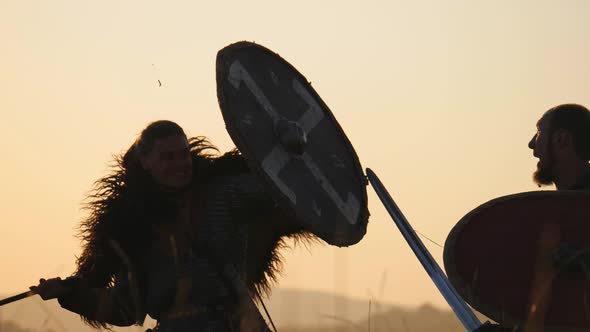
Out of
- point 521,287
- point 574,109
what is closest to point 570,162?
point 574,109

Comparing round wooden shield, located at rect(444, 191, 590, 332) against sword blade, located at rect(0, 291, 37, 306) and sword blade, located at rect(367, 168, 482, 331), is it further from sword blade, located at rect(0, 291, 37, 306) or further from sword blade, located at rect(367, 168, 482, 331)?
sword blade, located at rect(0, 291, 37, 306)

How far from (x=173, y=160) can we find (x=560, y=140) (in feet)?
6.19

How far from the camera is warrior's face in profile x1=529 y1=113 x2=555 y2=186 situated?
5.89 metres

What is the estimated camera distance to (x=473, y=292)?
18.0 ft

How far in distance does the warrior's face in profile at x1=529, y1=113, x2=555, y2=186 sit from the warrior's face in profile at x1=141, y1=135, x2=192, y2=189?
5.54ft

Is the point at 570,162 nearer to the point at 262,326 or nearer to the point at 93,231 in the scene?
the point at 262,326

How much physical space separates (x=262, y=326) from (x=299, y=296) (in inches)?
42.9

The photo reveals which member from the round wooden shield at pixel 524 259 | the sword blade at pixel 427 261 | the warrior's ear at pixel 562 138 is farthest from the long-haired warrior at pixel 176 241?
the warrior's ear at pixel 562 138

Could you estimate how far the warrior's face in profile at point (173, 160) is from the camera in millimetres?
6371

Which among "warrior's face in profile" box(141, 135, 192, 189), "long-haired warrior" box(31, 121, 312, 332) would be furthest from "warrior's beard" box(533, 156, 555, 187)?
"warrior's face in profile" box(141, 135, 192, 189)

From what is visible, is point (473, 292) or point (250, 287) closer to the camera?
point (473, 292)

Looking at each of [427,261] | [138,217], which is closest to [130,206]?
[138,217]

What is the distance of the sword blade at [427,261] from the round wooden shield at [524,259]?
10 centimetres

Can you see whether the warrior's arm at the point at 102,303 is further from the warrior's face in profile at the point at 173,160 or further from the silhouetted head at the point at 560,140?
the silhouetted head at the point at 560,140
